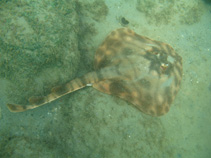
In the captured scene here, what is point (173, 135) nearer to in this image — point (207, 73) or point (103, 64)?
point (207, 73)

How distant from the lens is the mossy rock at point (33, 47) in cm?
316

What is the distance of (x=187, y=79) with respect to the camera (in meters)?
4.94

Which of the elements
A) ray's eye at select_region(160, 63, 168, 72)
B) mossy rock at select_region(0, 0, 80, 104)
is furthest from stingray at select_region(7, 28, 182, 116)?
mossy rock at select_region(0, 0, 80, 104)

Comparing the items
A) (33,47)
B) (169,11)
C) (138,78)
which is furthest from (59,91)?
(169,11)

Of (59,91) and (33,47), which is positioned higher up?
(33,47)

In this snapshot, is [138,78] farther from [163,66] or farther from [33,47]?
[33,47]

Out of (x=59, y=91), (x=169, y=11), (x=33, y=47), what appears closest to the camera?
(x=33, y=47)

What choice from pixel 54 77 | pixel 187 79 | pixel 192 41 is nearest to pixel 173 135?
pixel 187 79

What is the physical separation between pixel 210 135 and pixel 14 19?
20.5 ft

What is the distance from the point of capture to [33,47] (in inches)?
127

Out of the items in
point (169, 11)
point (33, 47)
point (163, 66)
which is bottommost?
point (163, 66)

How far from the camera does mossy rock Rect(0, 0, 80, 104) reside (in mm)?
3162

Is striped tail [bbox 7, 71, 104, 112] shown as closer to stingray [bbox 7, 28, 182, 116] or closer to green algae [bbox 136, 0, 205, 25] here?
stingray [bbox 7, 28, 182, 116]

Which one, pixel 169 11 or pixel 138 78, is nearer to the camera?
pixel 138 78
